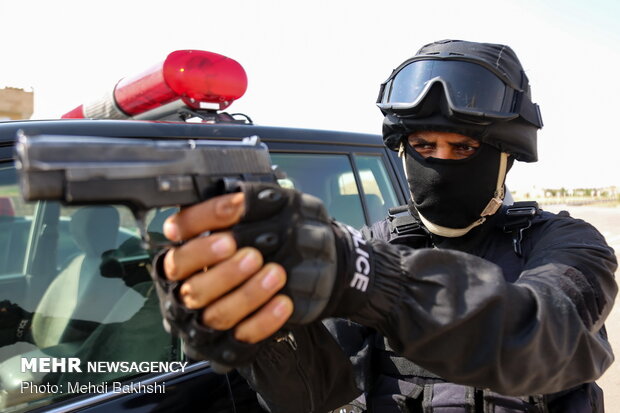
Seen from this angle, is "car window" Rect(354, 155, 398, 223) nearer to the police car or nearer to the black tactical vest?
the police car

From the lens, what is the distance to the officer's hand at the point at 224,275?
851mm

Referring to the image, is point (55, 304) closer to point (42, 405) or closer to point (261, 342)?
point (42, 405)

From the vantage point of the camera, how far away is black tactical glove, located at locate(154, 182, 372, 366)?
889 millimetres

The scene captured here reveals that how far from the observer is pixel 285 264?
91cm

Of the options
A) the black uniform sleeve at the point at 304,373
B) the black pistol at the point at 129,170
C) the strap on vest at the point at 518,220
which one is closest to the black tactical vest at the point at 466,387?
the strap on vest at the point at 518,220

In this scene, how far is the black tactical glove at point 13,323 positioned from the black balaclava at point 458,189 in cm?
129

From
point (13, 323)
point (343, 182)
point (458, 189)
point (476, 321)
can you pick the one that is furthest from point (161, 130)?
point (476, 321)

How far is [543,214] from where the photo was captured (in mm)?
1558

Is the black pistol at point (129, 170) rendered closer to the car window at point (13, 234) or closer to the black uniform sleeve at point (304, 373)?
the black uniform sleeve at point (304, 373)

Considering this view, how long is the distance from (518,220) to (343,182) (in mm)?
992

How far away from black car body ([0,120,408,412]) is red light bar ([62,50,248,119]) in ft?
0.95

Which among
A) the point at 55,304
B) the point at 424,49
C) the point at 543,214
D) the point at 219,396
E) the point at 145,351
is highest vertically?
the point at 424,49

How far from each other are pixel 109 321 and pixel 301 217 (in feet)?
3.23

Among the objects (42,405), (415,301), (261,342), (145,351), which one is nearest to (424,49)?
(415,301)
